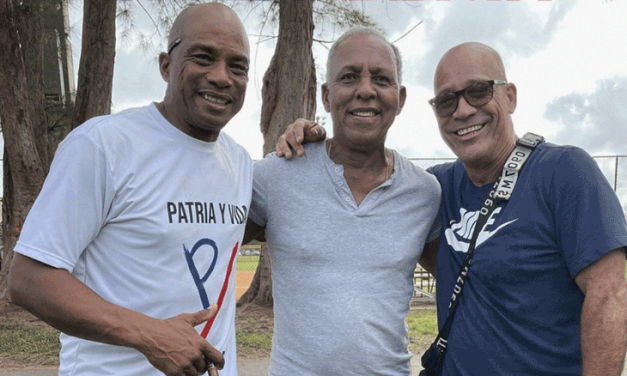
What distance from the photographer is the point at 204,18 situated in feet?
8.15

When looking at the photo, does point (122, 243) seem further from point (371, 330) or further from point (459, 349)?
→ point (459, 349)

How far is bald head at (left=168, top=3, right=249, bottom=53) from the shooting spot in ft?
8.16

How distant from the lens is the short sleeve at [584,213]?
215 cm

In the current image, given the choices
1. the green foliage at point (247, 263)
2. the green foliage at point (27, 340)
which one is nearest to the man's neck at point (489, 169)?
the green foliage at point (27, 340)

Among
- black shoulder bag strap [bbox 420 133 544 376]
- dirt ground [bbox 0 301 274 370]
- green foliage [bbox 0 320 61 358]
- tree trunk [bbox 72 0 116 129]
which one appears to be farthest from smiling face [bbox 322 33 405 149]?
tree trunk [bbox 72 0 116 129]

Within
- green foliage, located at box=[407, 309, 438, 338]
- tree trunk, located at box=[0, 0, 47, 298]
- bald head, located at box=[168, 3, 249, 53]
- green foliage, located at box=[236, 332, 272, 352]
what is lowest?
green foliage, located at box=[407, 309, 438, 338]

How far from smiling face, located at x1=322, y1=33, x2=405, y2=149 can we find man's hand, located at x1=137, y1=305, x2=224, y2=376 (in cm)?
131

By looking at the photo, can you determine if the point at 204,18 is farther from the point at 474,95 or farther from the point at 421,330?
the point at 421,330

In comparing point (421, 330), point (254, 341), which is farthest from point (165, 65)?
point (421, 330)

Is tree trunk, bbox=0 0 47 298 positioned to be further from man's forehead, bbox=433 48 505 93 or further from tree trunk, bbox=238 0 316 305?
man's forehead, bbox=433 48 505 93

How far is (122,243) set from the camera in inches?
84.4

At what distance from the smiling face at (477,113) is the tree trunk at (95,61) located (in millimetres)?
8683

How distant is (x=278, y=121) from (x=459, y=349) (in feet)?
23.9

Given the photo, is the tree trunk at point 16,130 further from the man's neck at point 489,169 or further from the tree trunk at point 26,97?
the man's neck at point 489,169
